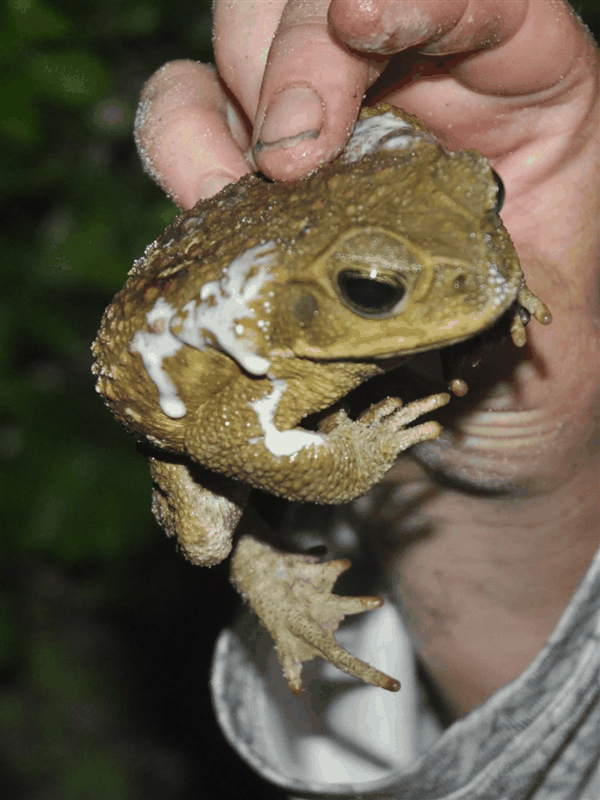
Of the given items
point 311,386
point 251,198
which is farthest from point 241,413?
point 251,198

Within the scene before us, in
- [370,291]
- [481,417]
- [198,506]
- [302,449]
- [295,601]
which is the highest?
[370,291]

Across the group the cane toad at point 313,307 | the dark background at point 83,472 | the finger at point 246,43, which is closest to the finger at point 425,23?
the cane toad at point 313,307

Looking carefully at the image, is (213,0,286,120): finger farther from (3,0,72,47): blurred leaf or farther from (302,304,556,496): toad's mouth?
(3,0,72,47): blurred leaf

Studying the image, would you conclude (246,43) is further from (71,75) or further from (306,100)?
(71,75)

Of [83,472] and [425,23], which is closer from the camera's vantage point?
[425,23]

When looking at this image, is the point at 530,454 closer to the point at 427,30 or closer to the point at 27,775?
the point at 427,30

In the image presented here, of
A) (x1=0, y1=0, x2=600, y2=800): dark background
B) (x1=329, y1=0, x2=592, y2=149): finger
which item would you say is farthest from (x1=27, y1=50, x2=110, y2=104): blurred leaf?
(x1=329, y1=0, x2=592, y2=149): finger

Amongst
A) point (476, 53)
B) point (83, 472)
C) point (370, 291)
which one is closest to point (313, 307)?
point (370, 291)
